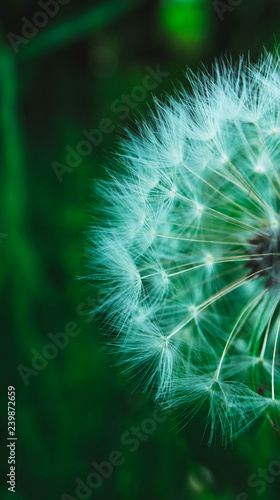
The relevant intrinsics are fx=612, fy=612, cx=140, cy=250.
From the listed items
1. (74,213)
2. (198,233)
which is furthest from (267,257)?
(74,213)

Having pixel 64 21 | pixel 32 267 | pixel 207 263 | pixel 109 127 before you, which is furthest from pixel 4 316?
pixel 64 21

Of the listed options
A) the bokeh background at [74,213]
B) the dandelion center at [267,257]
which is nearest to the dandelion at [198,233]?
the dandelion center at [267,257]

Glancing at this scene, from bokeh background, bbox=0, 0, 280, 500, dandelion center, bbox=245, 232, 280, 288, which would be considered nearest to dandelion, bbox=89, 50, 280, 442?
dandelion center, bbox=245, 232, 280, 288

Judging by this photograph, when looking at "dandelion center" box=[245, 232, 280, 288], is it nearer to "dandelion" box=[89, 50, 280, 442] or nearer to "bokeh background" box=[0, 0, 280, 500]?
"dandelion" box=[89, 50, 280, 442]

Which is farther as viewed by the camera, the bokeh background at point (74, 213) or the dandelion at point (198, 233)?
the bokeh background at point (74, 213)

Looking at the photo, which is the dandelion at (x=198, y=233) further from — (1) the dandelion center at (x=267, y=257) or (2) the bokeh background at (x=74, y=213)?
(2) the bokeh background at (x=74, y=213)

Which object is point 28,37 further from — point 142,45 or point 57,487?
point 57,487

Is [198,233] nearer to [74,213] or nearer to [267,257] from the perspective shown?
[267,257]
